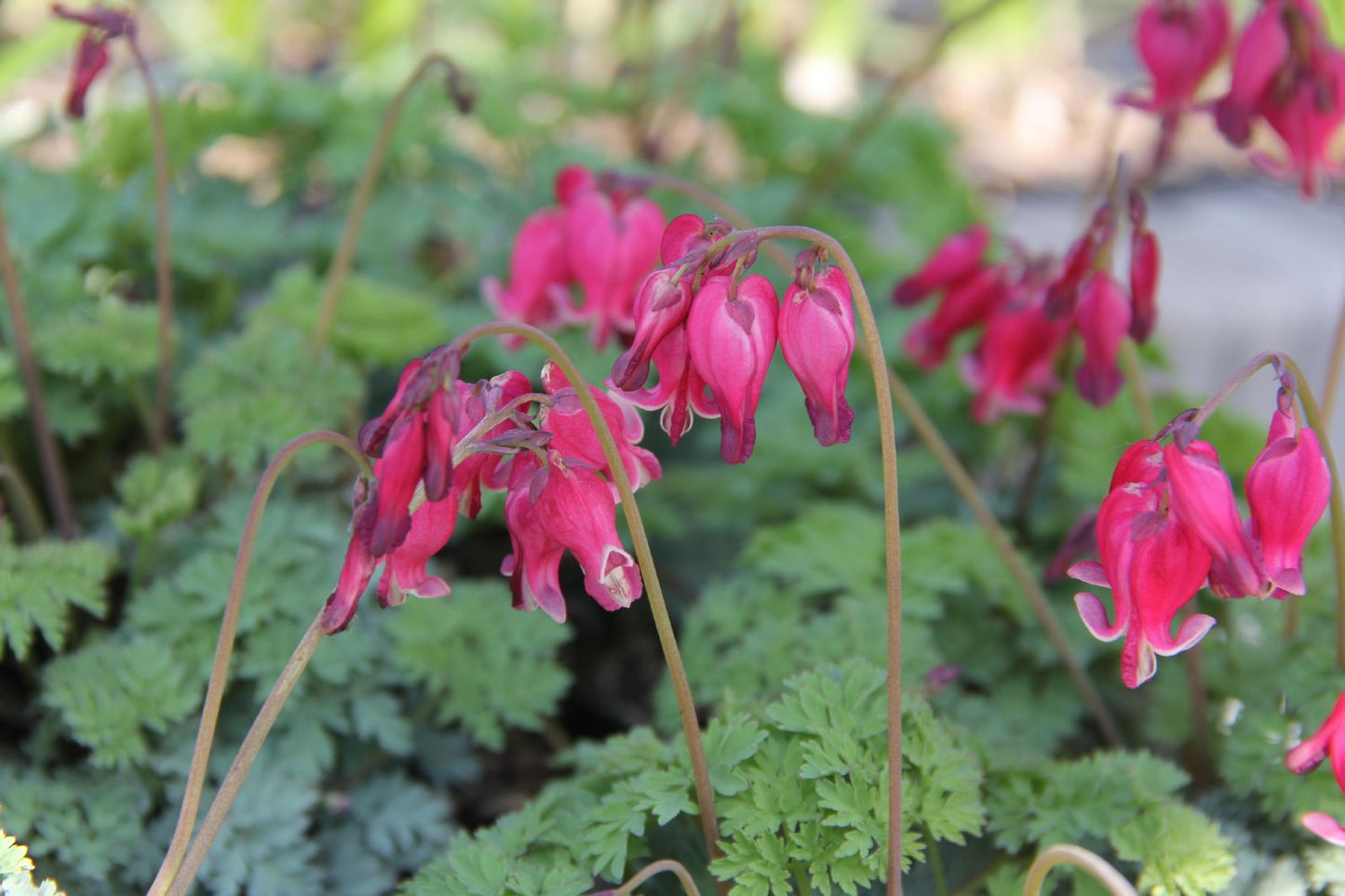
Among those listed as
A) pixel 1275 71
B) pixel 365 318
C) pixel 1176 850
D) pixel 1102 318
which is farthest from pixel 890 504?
pixel 365 318

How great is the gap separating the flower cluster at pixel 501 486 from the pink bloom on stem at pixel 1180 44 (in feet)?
4.77

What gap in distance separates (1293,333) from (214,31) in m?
4.94

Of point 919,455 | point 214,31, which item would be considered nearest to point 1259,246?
point 919,455

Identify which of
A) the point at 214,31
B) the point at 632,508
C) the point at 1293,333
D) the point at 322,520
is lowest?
the point at 1293,333

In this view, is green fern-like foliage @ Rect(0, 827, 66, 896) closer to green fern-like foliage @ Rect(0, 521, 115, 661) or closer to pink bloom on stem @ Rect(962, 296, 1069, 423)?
green fern-like foliage @ Rect(0, 521, 115, 661)

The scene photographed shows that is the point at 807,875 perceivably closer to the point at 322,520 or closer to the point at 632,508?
the point at 632,508

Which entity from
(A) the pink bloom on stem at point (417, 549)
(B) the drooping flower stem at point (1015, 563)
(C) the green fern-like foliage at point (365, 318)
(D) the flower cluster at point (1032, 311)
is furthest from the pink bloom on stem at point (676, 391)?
(C) the green fern-like foliage at point (365, 318)

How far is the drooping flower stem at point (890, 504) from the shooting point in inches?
54.9

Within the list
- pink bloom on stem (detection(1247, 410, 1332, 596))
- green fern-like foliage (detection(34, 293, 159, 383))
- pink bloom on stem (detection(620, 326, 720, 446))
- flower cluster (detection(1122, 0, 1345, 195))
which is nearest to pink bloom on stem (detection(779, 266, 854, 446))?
pink bloom on stem (detection(620, 326, 720, 446))

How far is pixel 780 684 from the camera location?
2102 mm

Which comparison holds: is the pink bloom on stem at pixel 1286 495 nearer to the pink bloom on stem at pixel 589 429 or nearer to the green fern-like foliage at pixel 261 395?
the pink bloom on stem at pixel 589 429

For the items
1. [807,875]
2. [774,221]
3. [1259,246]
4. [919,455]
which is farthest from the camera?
[1259,246]

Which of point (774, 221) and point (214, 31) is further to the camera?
point (214, 31)

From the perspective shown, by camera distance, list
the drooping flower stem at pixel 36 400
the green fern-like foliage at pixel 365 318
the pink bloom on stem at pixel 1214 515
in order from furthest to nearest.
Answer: the green fern-like foliage at pixel 365 318 → the drooping flower stem at pixel 36 400 → the pink bloom on stem at pixel 1214 515
